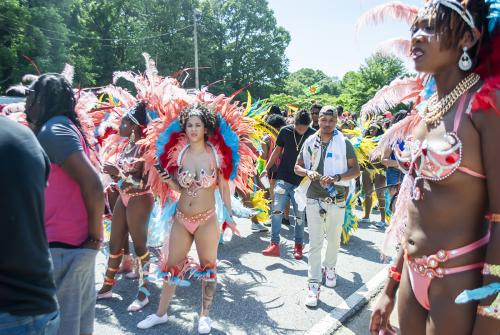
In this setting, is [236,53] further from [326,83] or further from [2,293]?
[2,293]

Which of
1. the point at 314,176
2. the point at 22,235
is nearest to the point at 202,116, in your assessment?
the point at 314,176

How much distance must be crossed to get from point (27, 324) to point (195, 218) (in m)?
2.16

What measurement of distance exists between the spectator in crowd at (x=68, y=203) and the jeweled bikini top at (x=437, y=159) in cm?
178

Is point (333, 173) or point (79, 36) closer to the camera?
point (333, 173)

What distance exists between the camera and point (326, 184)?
13.8 feet

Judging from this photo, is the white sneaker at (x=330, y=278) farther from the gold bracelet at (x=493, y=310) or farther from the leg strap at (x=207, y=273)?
the gold bracelet at (x=493, y=310)

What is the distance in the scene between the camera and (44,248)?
155cm

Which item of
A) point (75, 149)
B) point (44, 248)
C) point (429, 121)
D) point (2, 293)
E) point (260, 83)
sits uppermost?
point (260, 83)

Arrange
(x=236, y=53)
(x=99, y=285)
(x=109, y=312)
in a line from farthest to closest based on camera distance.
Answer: (x=236, y=53) < (x=99, y=285) < (x=109, y=312)

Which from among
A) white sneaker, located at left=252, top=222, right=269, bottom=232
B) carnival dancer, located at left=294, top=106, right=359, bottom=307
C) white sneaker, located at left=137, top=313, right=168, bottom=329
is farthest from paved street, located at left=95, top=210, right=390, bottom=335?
white sneaker, located at left=252, top=222, right=269, bottom=232

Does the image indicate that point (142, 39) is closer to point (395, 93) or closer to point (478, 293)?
point (395, 93)

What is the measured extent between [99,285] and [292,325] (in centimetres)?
234

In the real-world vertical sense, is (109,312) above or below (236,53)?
below

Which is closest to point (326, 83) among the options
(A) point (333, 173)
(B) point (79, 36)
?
(B) point (79, 36)
